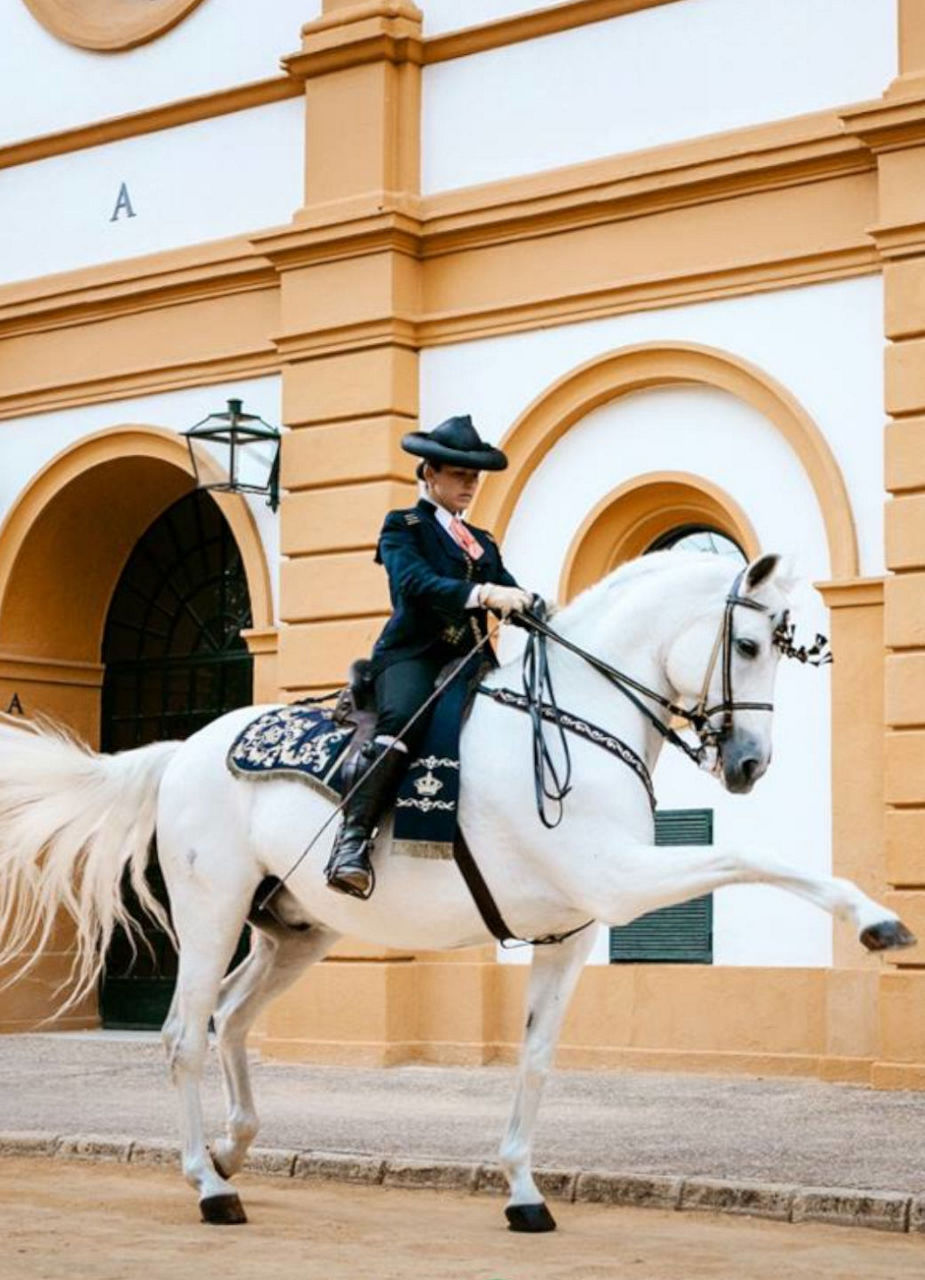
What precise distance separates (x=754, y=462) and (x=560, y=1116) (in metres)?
4.37

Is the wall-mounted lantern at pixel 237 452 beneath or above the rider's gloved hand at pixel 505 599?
above

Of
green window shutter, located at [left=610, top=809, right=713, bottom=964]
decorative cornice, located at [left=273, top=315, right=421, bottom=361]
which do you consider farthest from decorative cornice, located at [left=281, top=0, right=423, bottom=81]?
green window shutter, located at [left=610, top=809, right=713, bottom=964]

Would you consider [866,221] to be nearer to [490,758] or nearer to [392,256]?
[392,256]

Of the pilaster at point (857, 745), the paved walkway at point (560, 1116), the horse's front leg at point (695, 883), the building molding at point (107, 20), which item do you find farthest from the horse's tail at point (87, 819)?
the building molding at point (107, 20)

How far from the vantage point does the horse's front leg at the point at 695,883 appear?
7188mm

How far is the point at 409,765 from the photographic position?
8.49 metres

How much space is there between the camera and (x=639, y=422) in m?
14.4

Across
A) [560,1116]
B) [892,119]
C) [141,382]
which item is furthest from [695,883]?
[141,382]

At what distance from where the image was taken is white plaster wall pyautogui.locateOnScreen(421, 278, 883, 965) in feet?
43.8

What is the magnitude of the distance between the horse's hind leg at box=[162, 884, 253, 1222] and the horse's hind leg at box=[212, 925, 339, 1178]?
133 millimetres

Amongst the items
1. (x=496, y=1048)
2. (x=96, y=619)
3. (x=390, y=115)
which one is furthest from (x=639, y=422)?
(x=96, y=619)

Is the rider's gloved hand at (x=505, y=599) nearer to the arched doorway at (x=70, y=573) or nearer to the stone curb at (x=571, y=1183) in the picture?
the stone curb at (x=571, y=1183)

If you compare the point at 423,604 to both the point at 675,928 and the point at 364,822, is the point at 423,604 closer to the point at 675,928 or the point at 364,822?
the point at 364,822

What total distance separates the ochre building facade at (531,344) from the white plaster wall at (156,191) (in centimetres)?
3
